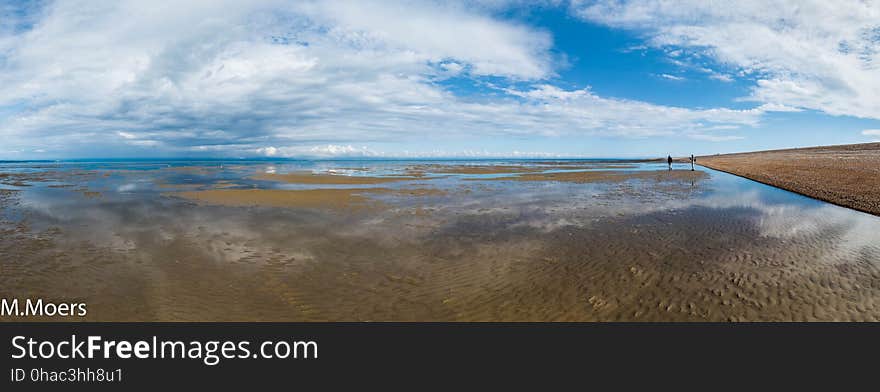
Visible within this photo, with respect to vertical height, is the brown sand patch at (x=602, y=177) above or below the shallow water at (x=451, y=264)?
above

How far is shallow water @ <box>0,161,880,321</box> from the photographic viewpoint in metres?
7.31

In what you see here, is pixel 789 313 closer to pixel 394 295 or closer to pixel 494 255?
pixel 494 255

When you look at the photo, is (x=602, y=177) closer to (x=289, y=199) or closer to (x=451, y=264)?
(x=289, y=199)

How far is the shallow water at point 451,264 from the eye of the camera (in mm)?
7309

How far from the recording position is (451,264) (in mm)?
10141

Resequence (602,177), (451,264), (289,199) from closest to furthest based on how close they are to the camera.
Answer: (451,264) → (289,199) → (602,177)

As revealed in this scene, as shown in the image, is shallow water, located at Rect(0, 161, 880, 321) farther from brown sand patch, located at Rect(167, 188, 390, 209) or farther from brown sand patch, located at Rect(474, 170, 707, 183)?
brown sand patch, located at Rect(474, 170, 707, 183)

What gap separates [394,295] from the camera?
7.95 meters

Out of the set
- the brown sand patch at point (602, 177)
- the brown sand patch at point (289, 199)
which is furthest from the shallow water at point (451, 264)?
the brown sand patch at point (602, 177)

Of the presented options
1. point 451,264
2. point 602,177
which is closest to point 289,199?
point 451,264

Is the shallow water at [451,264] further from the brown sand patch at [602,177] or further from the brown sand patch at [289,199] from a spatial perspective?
the brown sand patch at [602,177]
